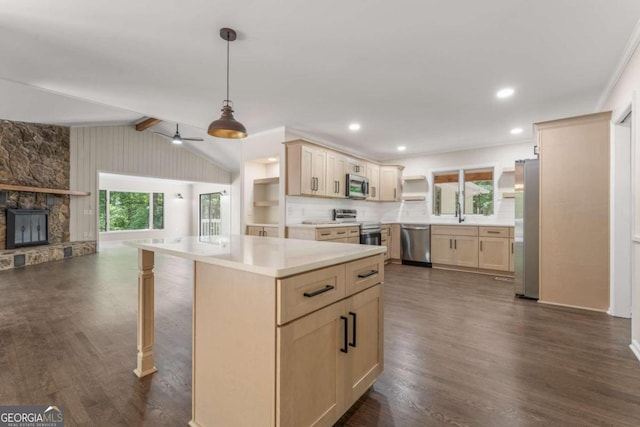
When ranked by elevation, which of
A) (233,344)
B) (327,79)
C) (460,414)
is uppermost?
(327,79)

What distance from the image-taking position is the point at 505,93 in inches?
134

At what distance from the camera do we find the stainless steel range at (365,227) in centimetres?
536

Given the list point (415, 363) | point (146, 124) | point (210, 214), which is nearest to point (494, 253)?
point (415, 363)

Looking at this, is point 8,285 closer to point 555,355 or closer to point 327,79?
point 327,79

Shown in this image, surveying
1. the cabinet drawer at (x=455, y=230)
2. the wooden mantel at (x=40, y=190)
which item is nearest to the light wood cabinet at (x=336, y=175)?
the cabinet drawer at (x=455, y=230)

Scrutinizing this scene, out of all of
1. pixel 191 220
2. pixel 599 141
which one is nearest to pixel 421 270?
pixel 599 141

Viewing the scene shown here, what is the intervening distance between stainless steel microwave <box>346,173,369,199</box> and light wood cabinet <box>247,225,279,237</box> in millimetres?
1514

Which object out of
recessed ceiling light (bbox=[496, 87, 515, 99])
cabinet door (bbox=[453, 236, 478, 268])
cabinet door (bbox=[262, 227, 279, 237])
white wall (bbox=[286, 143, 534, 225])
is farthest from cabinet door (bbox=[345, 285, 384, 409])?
cabinet door (bbox=[453, 236, 478, 268])

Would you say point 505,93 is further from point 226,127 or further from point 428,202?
point 428,202

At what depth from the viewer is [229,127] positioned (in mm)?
2328

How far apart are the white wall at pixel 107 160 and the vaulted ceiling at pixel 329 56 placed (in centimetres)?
318

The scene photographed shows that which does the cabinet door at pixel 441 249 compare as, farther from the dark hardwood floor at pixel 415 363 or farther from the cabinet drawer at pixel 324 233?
the cabinet drawer at pixel 324 233

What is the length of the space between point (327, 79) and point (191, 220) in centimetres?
1085

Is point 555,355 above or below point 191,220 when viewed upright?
below
